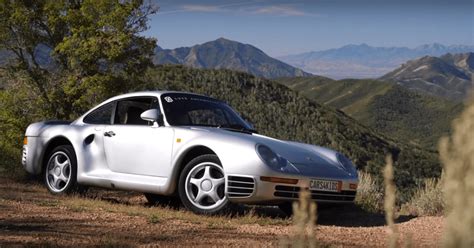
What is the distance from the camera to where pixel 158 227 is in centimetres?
599

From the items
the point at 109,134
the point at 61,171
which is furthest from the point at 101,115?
the point at 61,171

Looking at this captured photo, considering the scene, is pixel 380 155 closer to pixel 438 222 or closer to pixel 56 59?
pixel 56 59

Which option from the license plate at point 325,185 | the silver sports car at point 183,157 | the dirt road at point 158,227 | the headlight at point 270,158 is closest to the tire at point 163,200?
the silver sports car at point 183,157

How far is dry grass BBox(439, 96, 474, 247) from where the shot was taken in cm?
145

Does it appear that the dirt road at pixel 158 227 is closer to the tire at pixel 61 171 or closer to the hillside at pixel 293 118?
the tire at pixel 61 171

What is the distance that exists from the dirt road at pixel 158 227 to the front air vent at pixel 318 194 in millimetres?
309

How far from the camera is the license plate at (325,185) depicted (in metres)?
6.85

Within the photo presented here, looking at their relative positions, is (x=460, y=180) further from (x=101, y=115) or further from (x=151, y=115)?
(x=101, y=115)

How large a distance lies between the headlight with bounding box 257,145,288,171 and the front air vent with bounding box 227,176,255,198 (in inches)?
10.0

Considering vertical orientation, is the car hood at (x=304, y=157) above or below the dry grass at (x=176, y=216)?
above

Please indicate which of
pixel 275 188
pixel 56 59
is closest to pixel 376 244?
pixel 275 188

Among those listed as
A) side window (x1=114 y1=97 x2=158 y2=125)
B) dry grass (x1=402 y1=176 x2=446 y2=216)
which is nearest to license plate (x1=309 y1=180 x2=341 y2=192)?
dry grass (x1=402 y1=176 x2=446 y2=216)

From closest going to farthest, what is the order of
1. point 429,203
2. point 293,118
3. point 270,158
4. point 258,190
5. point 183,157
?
point 258,190, point 270,158, point 183,157, point 429,203, point 293,118

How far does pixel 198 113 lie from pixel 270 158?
1612 millimetres
